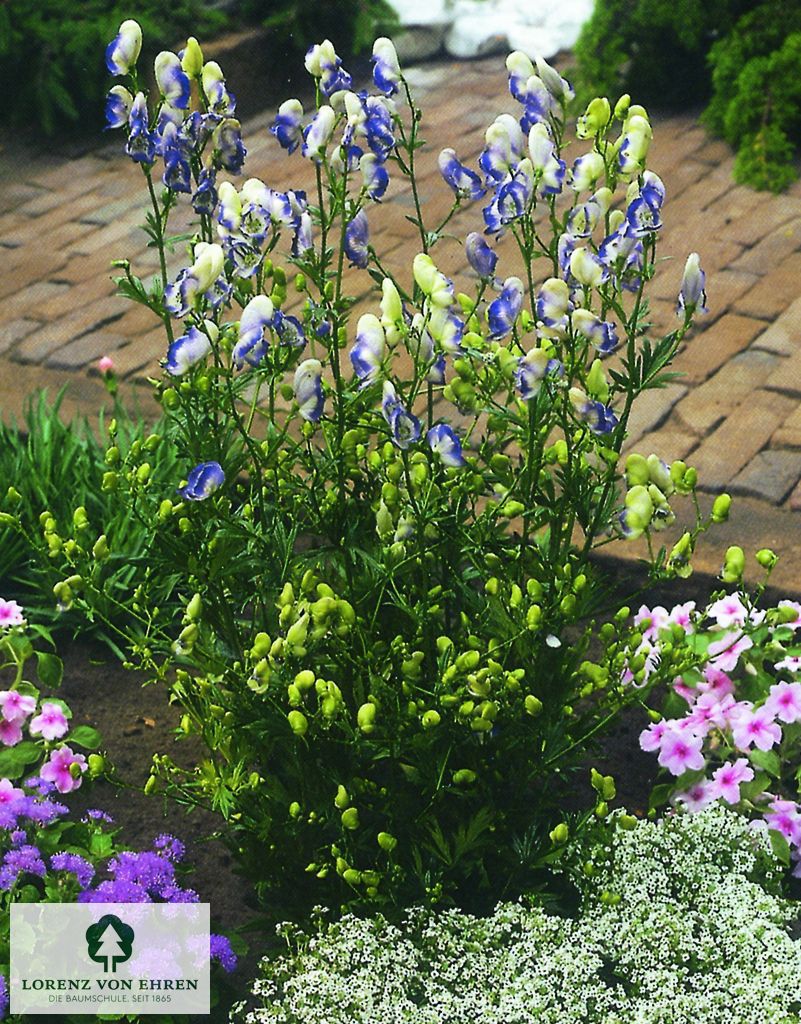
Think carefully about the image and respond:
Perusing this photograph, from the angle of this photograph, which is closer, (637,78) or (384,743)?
(384,743)

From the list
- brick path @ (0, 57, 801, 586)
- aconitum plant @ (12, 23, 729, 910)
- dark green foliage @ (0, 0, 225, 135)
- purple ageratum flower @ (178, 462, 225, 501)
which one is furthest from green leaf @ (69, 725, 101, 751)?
dark green foliage @ (0, 0, 225, 135)

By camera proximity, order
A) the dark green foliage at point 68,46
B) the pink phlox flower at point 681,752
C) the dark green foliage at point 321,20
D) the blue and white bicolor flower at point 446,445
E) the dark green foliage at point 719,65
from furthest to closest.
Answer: the dark green foliage at point 321,20 < the dark green foliage at point 68,46 < the dark green foliage at point 719,65 < the pink phlox flower at point 681,752 < the blue and white bicolor flower at point 446,445

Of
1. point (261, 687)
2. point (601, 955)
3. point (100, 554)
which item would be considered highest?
point (100, 554)

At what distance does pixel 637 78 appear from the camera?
6496mm

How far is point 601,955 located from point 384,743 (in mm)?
591

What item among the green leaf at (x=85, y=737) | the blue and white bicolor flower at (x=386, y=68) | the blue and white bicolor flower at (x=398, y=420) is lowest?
the green leaf at (x=85, y=737)

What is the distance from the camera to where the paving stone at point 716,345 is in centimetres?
449

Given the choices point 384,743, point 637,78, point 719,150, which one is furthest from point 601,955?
point 637,78

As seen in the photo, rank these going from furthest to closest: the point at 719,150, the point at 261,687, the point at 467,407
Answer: the point at 719,150 → the point at 467,407 → the point at 261,687

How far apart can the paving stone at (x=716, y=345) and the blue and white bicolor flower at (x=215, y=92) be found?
2.43m

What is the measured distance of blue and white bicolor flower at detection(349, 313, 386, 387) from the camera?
2.05 metres

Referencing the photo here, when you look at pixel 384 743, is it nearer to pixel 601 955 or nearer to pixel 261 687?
pixel 261 687

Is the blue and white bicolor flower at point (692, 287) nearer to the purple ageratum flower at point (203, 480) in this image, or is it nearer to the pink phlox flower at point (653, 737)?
the purple ageratum flower at point (203, 480)

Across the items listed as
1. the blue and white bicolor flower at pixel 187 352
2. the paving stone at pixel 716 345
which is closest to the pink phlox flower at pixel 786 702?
the blue and white bicolor flower at pixel 187 352
